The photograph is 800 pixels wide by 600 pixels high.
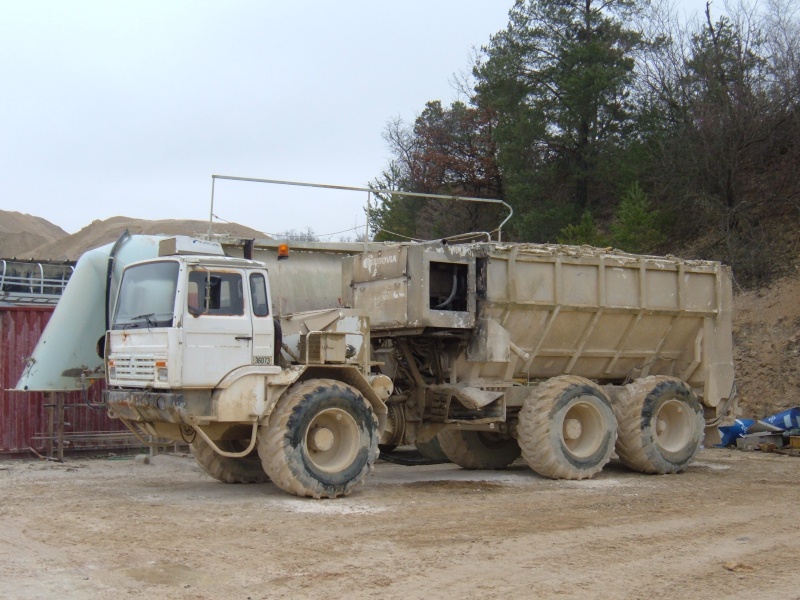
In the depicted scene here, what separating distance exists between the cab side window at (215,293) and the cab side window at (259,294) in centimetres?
15

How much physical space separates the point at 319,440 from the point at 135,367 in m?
2.24

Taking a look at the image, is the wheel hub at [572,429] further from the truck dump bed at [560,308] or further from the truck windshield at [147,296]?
the truck windshield at [147,296]

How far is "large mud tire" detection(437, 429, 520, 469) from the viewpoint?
580 inches

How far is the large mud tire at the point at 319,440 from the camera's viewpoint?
10719mm

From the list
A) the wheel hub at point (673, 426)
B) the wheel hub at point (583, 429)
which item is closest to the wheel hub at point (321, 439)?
the wheel hub at point (583, 429)

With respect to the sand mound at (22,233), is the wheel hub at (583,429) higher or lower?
lower

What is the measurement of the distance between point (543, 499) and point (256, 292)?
4.13 meters

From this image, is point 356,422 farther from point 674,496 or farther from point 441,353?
point 674,496

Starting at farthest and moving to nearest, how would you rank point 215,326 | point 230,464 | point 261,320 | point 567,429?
point 567,429 < point 230,464 < point 261,320 < point 215,326

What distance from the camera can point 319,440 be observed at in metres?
11.2

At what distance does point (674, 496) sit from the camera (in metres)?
11.6

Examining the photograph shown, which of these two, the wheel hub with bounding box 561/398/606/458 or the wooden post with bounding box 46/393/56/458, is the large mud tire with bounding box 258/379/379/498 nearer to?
A: the wheel hub with bounding box 561/398/606/458

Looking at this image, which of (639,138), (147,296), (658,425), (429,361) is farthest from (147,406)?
(639,138)

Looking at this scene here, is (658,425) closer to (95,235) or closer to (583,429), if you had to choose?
(583,429)
